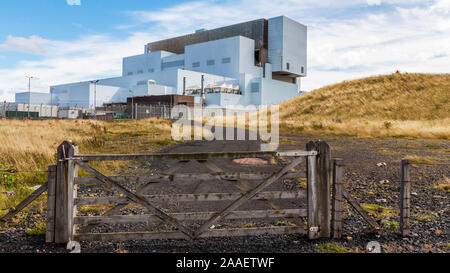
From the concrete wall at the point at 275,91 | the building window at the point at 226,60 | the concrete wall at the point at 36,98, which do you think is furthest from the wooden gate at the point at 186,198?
the concrete wall at the point at 36,98

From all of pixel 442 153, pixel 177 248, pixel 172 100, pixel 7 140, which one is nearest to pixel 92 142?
pixel 7 140

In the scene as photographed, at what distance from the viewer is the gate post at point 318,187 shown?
5129 mm

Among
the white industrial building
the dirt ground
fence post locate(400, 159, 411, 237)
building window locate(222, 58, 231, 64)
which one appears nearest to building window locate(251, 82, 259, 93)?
the white industrial building

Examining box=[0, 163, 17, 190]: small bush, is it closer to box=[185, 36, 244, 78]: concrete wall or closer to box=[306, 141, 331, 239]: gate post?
box=[306, 141, 331, 239]: gate post

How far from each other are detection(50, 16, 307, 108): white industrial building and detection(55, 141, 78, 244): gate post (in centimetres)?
5835

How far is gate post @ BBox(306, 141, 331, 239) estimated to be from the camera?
16.8ft

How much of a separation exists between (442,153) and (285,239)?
14.1 metres

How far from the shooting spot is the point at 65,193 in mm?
4879

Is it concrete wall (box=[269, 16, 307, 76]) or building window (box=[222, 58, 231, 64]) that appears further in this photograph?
concrete wall (box=[269, 16, 307, 76])

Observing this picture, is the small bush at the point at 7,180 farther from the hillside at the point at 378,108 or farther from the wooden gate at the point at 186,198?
the hillside at the point at 378,108

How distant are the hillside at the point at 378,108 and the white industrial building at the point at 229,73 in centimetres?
2232

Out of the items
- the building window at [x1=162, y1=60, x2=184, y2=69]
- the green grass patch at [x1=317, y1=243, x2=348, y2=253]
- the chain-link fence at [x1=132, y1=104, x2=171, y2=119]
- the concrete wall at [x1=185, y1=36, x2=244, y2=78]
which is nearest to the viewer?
the green grass patch at [x1=317, y1=243, x2=348, y2=253]
